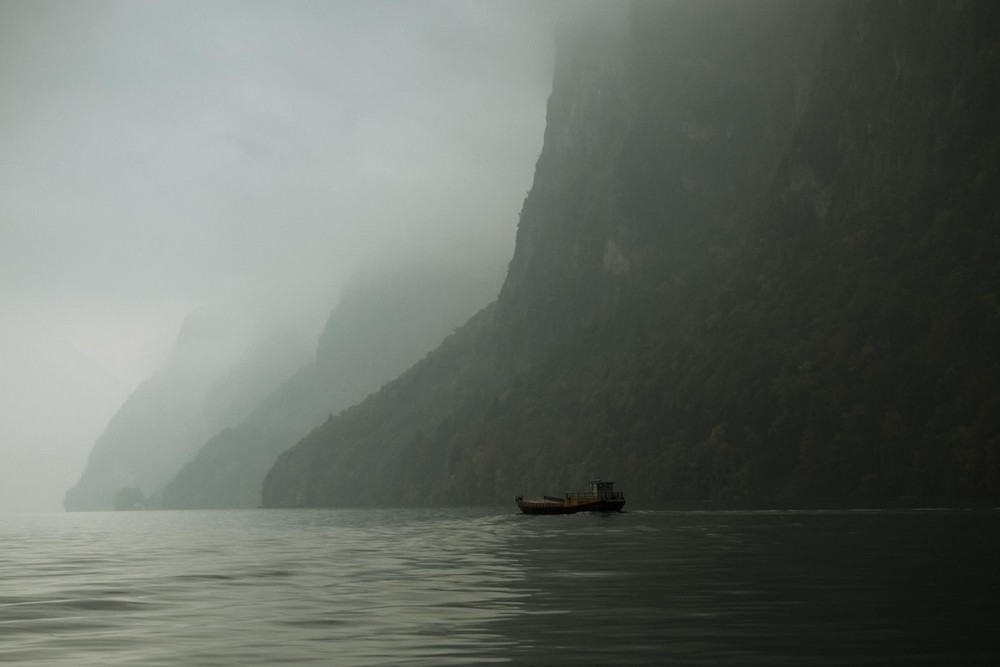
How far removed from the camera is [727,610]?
117 feet

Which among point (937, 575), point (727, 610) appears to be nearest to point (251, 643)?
point (727, 610)

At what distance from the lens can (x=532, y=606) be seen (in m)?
38.2

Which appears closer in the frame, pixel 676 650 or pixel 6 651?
pixel 676 650

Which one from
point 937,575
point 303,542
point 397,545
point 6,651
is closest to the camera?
point 6,651

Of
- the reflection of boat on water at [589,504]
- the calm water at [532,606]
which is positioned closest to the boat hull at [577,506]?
the reflection of boat on water at [589,504]

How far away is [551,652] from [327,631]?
26.2 feet

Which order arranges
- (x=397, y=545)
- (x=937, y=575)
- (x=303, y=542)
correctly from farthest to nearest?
1. (x=303, y=542)
2. (x=397, y=545)
3. (x=937, y=575)

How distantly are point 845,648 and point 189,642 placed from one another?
18.0 metres

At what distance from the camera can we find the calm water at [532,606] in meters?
28.1

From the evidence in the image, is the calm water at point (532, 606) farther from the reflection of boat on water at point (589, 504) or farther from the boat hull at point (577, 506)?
the reflection of boat on water at point (589, 504)

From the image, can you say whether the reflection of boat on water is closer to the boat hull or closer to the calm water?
the boat hull

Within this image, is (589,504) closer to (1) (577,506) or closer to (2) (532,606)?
(1) (577,506)

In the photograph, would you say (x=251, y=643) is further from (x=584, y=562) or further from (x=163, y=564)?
(x=163, y=564)

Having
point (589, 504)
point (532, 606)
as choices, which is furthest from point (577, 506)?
point (532, 606)
